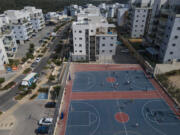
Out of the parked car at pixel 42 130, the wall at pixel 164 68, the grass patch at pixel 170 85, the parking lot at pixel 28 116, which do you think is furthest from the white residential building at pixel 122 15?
the parked car at pixel 42 130

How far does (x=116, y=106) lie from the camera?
30.2m

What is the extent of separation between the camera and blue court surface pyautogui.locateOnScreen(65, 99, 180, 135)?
81.0ft

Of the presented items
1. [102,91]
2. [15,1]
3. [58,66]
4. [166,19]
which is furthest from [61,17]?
[102,91]

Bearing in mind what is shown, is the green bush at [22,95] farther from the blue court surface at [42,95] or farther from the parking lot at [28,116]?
the parking lot at [28,116]

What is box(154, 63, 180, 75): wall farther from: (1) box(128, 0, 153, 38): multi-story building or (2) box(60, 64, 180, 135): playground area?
(1) box(128, 0, 153, 38): multi-story building

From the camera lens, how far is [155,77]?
39688mm

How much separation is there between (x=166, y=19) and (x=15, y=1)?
18218cm

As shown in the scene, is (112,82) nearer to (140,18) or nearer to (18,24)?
(140,18)

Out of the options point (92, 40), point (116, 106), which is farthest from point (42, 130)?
point (92, 40)

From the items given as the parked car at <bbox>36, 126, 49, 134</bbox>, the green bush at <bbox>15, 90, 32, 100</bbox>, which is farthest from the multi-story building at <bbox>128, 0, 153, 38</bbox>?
the parked car at <bbox>36, 126, 49, 134</bbox>

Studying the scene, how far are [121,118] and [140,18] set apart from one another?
5949 centimetres

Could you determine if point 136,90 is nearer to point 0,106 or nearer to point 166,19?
point 166,19

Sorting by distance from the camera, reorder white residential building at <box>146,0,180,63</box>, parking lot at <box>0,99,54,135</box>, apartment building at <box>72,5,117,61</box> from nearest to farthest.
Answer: parking lot at <box>0,99,54,135</box>, white residential building at <box>146,0,180,63</box>, apartment building at <box>72,5,117,61</box>

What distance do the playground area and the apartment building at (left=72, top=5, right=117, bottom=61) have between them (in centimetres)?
872
